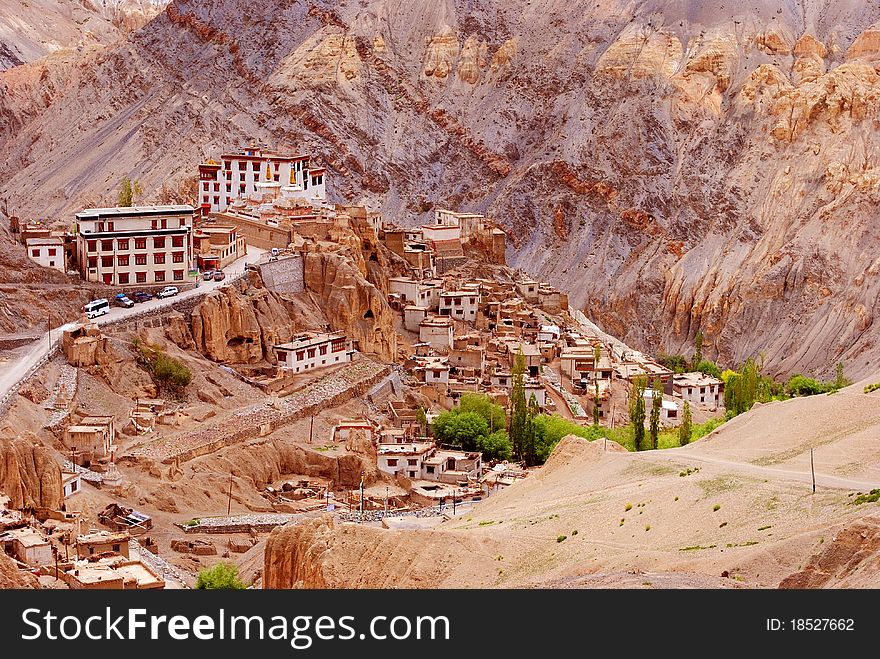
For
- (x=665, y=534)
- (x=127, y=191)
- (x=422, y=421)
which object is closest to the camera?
(x=665, y=534)

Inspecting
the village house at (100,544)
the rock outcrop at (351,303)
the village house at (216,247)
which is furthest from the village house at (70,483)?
the rock outcrop at (351,303)

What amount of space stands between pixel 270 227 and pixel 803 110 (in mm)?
54650

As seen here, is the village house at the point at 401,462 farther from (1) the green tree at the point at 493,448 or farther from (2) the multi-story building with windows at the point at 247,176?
(2) the multi-story building with windows at the point at 247,176

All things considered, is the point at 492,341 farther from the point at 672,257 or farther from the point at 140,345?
the point at 672,257

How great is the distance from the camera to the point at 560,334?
298 feet

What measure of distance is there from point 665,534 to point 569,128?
95906mm

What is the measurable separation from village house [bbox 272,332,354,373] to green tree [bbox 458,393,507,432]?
582cm

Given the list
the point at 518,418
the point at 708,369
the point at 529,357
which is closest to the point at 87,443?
the point at 518,418

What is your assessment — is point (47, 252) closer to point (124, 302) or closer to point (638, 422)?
point (124, 302)

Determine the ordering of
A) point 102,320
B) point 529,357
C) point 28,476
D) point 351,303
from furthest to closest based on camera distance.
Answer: point 529,357
point 351,303
point 102,320
point 28,476

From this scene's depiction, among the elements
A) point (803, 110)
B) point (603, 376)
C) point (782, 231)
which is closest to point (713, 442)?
point (603, 376)

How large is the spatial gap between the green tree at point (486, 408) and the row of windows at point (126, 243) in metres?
14.0

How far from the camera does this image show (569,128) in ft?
437
